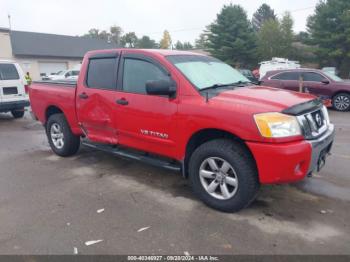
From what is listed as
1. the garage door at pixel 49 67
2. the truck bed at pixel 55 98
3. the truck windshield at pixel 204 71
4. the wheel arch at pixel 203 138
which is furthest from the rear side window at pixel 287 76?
the garage door at pixel 49 67

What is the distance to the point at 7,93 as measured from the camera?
32.2 feet

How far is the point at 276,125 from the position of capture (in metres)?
3.29

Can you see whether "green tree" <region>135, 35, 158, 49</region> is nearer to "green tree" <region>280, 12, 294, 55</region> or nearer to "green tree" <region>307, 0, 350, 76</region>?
"green tree" <region>280, 12, 294, 55</region>

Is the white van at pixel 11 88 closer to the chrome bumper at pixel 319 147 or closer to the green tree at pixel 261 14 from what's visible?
the chrome bumper at pixel 319 147

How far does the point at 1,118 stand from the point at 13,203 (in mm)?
8035

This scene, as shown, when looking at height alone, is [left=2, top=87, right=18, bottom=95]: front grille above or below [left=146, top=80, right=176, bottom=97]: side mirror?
below

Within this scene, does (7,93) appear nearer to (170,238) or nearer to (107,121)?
(107,121)

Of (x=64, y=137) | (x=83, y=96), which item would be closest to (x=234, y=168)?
(x=83, y=96)

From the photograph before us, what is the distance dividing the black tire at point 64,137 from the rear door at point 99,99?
1.95 ft

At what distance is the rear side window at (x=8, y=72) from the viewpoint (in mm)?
9789

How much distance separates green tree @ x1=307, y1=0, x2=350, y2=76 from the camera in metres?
30.2

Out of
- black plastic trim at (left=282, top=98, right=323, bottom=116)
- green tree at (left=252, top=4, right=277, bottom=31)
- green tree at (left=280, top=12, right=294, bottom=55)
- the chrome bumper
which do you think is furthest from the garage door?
green tree at (left=252, top=4, right=277, bottom=31)

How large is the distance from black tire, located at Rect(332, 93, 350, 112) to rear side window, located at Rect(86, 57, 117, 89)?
378 inches

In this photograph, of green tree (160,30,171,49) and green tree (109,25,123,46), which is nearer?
green tree (109,25,123,46)
